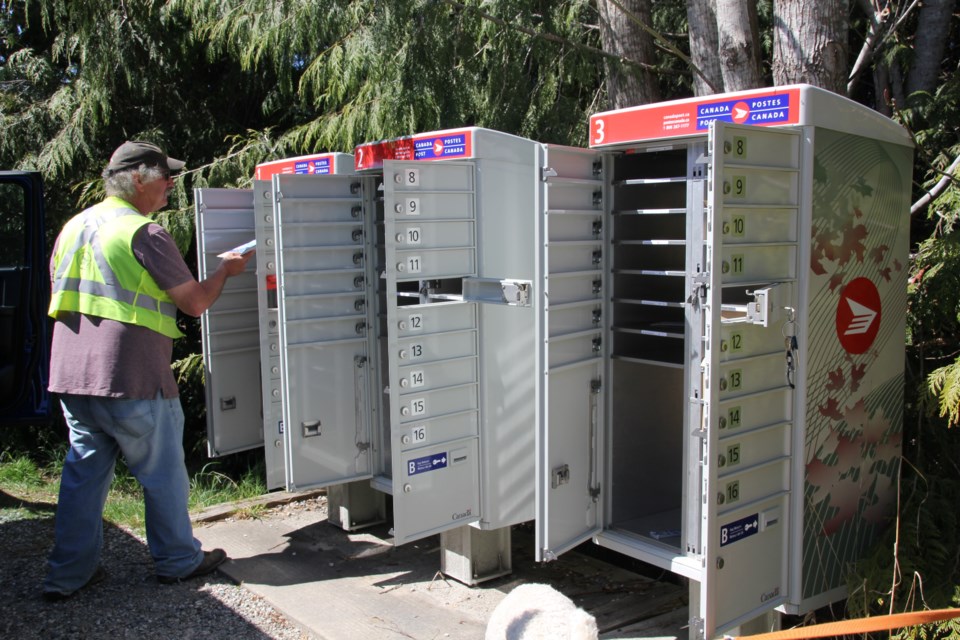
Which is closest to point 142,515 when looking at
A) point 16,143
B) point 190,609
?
point 190,609

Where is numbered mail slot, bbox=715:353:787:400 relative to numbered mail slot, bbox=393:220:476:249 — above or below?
below

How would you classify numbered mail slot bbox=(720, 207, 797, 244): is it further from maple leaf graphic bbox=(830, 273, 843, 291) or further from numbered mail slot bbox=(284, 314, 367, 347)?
numbered mail slot bbox=(284, 314, 367, 347)

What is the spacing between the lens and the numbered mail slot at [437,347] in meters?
4.06

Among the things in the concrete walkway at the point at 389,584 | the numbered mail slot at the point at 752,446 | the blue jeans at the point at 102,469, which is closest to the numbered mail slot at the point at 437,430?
the concrete walkway at the point at 389,584

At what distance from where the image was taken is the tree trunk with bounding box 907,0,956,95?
17.6 ft

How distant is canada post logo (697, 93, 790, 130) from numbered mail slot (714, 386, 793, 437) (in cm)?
107

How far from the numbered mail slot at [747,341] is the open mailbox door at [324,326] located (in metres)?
2.29

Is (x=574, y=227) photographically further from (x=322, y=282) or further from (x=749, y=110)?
(x=322, y=282)

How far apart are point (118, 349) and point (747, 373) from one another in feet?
9.05

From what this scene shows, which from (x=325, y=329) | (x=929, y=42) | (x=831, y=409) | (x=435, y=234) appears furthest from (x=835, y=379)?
(x=929, y=42)

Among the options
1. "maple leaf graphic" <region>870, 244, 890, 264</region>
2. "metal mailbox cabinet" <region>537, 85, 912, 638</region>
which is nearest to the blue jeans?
"metal mailbox cabinet" <region>537, 85, 912, 638</region>

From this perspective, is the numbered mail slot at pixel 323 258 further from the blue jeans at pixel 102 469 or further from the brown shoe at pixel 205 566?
the brown shoe at pixel 205 566

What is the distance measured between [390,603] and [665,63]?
13.2 feet

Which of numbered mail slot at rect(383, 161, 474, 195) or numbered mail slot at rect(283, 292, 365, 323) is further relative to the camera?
numbered mail slot at rect(283, 292, 365, 323)
